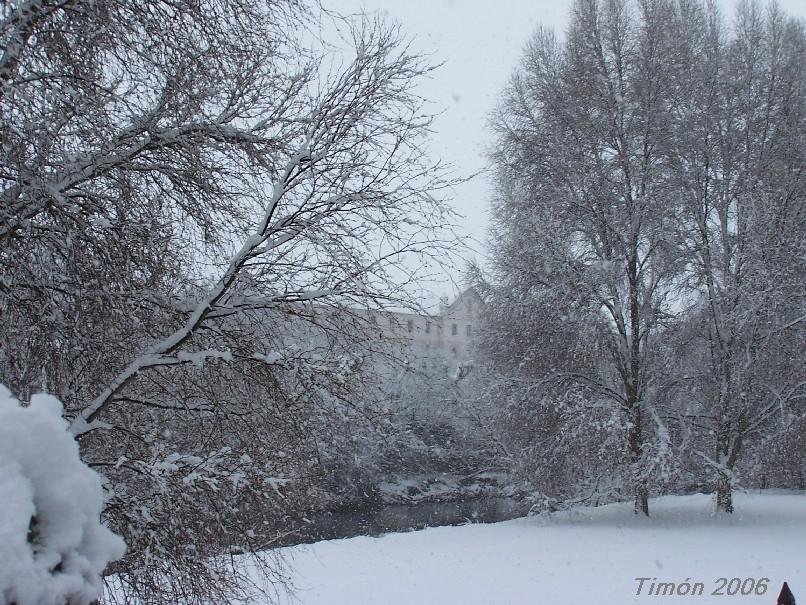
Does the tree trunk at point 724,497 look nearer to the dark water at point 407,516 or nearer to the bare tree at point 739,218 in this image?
the bare tree at point 739,218

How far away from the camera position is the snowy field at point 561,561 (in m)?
8.55

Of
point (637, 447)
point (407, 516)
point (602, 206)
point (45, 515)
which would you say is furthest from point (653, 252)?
point (45, 515)

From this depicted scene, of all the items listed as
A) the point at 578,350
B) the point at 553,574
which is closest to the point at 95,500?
the point at 553,574

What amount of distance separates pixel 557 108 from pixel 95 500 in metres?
14.8

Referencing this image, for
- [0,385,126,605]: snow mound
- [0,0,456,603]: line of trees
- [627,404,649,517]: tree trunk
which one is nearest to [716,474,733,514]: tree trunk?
[627,404,649,517]: tree trunk

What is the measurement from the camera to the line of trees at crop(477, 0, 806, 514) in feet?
46.1

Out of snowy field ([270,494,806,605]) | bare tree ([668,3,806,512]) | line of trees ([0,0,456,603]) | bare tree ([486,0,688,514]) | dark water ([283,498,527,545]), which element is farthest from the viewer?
dark water ([283,498,527,545])

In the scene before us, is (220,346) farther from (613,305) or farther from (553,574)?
(613,305)

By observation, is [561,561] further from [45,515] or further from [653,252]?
[45,515]

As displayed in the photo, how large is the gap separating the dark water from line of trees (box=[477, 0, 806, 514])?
436 cm

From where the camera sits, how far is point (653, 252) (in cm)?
1452

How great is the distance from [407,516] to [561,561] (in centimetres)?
1056

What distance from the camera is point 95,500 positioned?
1.96 meters

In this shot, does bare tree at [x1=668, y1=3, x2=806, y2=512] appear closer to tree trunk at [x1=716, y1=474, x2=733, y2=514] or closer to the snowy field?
tree trunk at [x1=716, y1=474, x2=733, y2=514]
